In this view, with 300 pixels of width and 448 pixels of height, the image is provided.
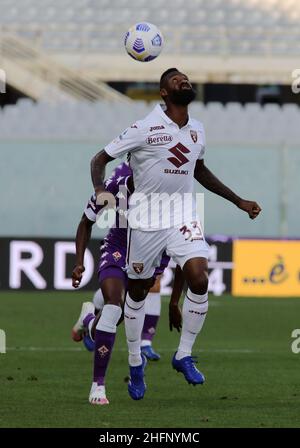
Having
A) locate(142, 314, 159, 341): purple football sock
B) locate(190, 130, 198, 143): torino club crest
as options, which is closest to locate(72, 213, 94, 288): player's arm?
locate(190, 130, 198, 143): torino club crest

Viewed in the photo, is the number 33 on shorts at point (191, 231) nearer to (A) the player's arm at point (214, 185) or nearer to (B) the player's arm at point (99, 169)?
(A) the player's arm at point (214, 185)

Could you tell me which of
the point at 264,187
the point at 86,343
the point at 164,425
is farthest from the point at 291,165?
the point at 164,425

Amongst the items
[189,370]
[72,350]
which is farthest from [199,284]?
[72,350]

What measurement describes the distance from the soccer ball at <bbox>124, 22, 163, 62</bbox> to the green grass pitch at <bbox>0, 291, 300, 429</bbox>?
7.80ft

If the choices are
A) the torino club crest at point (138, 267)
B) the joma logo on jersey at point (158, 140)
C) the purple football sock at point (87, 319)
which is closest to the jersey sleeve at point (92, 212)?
the torino club crest at point (138, 267)

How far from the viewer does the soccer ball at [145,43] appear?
8.89 meters

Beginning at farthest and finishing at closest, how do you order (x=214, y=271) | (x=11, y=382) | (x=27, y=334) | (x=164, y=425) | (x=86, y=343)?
1. (x=214, y=271)
2. (x=27, y=334)
3. (x=86, y=343)
4. (x=11, y=382)
5. (x=164, y=425)

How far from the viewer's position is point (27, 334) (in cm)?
1366

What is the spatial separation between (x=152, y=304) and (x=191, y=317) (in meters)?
3.08

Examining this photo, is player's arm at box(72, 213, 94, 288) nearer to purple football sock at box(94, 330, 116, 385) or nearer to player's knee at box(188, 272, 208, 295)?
purple football sock at box(94, 330, 116, 385)

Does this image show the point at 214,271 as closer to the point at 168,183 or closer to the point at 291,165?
the point at 291,165

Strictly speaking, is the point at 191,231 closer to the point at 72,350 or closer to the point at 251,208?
the point at 251,208

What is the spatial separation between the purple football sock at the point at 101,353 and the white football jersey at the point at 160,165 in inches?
29.5
